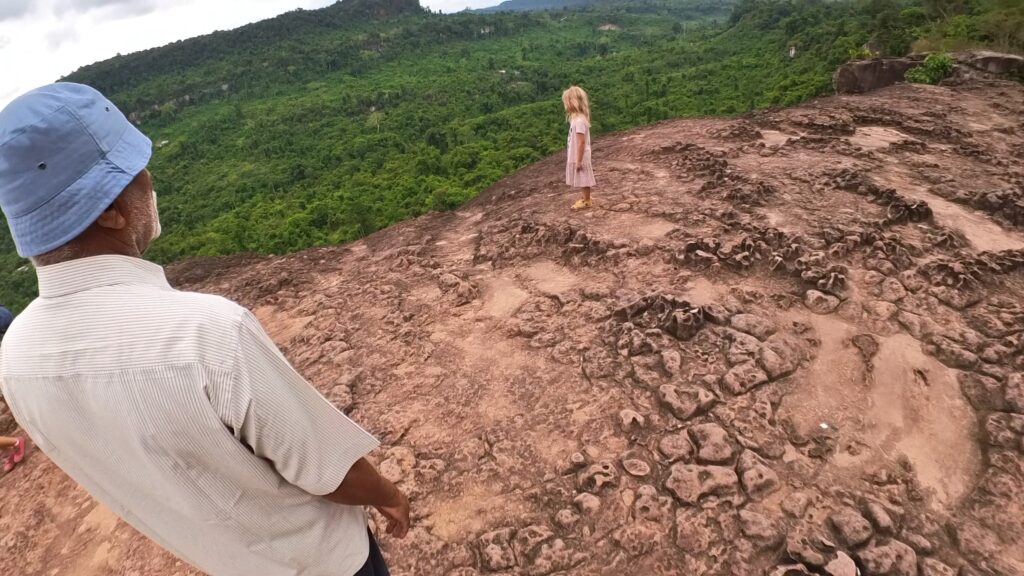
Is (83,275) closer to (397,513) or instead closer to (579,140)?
(397,513)

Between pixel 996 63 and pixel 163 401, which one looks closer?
pixel 163 401

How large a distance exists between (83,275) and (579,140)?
5.26m

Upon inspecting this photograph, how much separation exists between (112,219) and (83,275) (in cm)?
13

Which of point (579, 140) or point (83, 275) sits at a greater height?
point (83, 275)

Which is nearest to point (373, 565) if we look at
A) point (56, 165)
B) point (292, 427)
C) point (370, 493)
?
point (370, 493)

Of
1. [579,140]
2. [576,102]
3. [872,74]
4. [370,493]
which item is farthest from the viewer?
[872,74]

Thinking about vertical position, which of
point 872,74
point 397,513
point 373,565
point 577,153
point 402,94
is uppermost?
point 397,513

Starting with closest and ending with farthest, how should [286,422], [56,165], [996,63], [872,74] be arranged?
[56,165] < [286,422] < [996,63] < [872,74]

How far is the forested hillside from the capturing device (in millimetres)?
19219

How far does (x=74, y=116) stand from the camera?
1.01m

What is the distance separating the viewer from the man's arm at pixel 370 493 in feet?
4.41

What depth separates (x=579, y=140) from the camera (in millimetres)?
5797

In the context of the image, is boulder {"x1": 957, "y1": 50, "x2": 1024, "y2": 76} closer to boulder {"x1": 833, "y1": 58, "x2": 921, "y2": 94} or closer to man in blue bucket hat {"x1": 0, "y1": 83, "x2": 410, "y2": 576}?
boulder {"x1": 833, "y1": 58, "x2": 921, "y2": 94}

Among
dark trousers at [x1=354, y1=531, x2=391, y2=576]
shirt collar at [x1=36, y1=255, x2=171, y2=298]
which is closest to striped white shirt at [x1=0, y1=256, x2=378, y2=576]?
shirt collar at [x1=36, y1=255, x2=171, y2=298]
